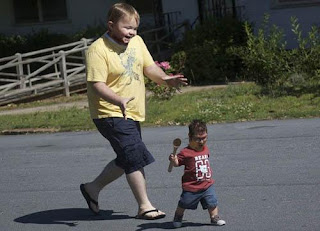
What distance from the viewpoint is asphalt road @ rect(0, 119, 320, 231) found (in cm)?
645

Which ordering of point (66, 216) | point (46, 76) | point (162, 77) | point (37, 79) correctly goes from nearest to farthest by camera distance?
point (162, 77) < point (66, 216) < point (37, 79) < point (46, 76)

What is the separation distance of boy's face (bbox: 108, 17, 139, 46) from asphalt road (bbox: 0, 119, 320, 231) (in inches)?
58.6

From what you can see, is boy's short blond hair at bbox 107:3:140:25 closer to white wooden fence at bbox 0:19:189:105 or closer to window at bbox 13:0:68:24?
white wooden fence at bbox 0:19:189:105

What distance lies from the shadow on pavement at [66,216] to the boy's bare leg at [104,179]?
0.12 metres

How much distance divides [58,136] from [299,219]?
6.19 meters

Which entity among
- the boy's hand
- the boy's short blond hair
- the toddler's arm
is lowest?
the toddler's arm

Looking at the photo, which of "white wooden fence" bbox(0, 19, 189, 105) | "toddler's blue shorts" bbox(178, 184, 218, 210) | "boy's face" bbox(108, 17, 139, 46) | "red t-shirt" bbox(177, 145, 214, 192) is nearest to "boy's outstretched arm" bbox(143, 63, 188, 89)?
"boy's face" bbox(108, 17, 139, 46)

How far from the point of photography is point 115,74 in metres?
6.28

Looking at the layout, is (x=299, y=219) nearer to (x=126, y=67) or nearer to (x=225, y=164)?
(x=126, y=67)

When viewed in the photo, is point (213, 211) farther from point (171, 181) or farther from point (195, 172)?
point (171, 181)

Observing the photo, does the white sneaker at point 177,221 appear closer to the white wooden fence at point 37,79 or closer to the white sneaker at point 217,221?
the white sneaker at point 217,221

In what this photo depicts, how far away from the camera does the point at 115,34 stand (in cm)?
630

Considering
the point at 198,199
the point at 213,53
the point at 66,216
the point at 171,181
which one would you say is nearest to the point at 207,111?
the point at 171,181

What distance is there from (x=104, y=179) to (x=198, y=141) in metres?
1.07
